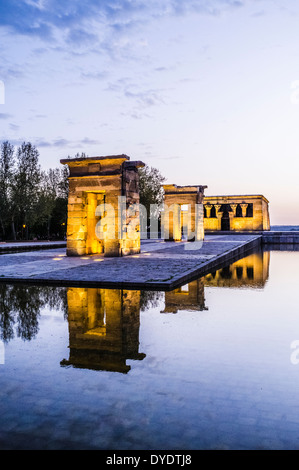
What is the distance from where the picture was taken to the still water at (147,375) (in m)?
2.59

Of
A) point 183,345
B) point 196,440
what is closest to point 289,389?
point 196,440

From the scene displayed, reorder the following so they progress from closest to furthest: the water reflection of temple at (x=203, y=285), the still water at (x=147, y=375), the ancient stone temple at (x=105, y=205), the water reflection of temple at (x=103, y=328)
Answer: the still water at (x=147, y=375)
the water reflection of temple at (x=103, y=328)
the water reflection of temple at (x=203, y=285)
the ancient stone temple at (x=105, y=205)

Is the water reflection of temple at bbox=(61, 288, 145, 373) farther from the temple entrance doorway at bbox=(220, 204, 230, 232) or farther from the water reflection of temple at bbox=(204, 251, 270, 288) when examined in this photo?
the temple entrance doorway at bbox=(220, 204, 230, 232)

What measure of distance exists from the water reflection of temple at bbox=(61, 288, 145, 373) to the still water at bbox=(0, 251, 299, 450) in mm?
17

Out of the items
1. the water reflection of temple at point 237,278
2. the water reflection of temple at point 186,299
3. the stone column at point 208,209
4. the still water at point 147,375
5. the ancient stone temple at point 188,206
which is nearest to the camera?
the still water at point 147,375

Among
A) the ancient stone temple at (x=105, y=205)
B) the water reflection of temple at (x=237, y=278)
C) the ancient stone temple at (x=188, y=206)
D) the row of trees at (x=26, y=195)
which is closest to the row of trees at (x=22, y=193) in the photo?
the row of trees at (x=26, y=195)

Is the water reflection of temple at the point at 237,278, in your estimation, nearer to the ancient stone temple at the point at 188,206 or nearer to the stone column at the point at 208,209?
the ancient stone temple at the point at 188,206

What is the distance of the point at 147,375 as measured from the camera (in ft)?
11.7

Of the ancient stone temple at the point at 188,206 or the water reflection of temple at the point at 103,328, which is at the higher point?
the ancient stone temple at the point at 188,206

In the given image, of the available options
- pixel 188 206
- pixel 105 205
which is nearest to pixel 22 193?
pixel 188 206

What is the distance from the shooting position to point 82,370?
3680 millimetres

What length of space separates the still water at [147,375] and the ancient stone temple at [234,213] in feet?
133

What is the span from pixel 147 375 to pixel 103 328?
1.80 m

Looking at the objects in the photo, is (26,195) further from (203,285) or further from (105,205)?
(203,285)
